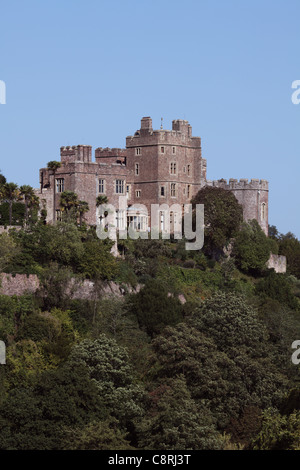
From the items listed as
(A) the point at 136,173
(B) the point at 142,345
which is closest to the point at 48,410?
(B) the point at 142,345

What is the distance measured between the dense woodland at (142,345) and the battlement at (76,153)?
14.5 ft

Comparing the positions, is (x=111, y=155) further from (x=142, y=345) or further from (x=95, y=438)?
(x=95, y=438)

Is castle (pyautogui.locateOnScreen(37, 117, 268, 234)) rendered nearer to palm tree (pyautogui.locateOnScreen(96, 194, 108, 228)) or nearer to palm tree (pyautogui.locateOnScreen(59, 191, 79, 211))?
palm tree (pyautogui.locateOnScreen(96, 194, 108, 228))

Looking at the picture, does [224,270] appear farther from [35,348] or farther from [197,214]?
[35,348]

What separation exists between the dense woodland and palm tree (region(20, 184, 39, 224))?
10 centimetres

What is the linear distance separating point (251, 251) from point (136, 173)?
400 inches

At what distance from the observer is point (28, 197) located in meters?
88.2

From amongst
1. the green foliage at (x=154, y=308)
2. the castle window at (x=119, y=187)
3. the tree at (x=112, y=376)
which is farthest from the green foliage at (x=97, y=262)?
the tree at (x=112, y=376)

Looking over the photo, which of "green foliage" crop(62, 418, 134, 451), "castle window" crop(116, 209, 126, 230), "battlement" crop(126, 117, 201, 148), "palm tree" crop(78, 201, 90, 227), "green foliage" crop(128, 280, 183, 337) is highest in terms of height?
"battlement" crop(126, 117, 201, 148)

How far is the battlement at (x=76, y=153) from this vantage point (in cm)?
9125

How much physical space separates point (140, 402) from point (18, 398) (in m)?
6.54

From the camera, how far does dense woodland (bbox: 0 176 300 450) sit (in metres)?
63.5

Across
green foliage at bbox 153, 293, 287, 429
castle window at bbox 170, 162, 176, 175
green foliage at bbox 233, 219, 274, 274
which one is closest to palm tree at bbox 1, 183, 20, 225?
castle window at bbox 170, 162, 176, 175

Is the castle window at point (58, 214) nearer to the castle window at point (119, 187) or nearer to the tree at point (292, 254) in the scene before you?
the castle window at point (119, 187)
